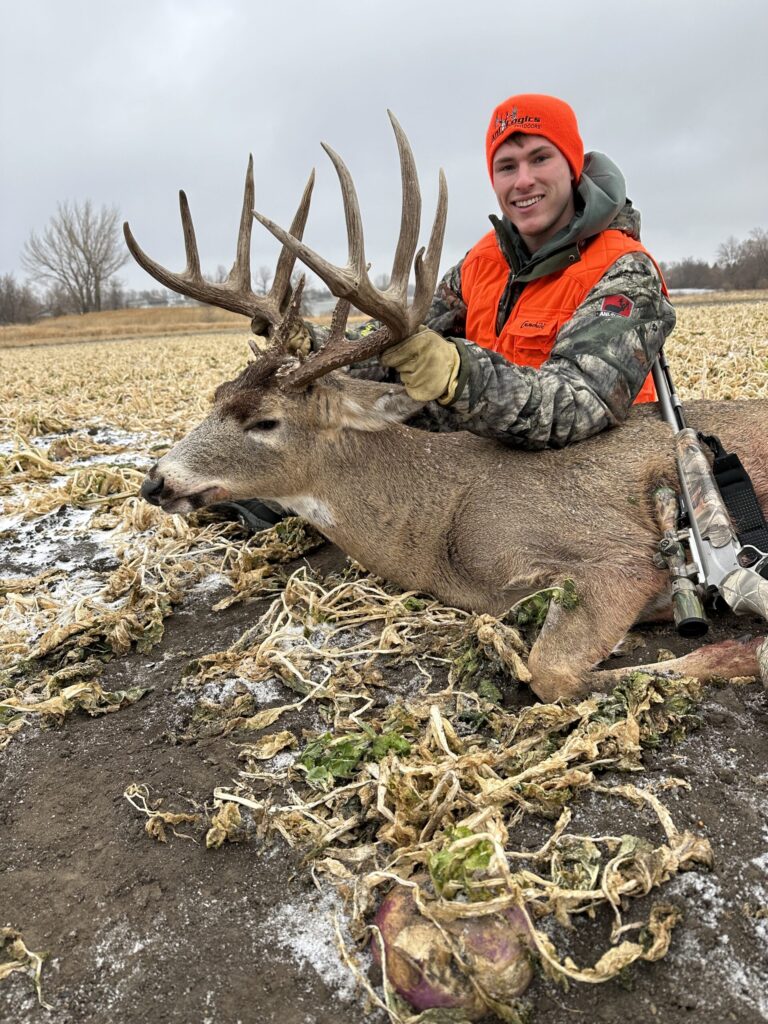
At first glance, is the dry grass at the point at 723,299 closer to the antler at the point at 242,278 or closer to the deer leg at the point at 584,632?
the antler at the point at 242,278

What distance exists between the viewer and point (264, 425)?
3932 mm

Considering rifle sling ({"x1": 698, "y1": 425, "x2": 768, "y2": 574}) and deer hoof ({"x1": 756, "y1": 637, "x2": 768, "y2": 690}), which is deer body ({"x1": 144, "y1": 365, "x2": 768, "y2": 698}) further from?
deer hoof ({"x1": 756, "y1": 637, "x2": 768, "y2": 690})

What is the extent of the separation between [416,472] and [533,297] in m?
1.33

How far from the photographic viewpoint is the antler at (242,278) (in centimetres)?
405

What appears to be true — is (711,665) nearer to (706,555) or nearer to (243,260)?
(706,555)

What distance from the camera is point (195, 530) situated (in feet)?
17.4

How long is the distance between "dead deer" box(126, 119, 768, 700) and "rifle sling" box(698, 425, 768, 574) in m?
0.26

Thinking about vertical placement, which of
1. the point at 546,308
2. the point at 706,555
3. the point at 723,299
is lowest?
the point at 706,555

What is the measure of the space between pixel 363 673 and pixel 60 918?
1.49 metres

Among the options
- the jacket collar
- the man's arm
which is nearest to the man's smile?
the jacket collar

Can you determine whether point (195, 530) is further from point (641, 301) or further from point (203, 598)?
point (641, 301)

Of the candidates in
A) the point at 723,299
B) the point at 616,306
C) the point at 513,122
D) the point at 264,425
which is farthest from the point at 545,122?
the point at 723,299

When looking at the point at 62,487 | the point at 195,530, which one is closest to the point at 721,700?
the point at 195,530

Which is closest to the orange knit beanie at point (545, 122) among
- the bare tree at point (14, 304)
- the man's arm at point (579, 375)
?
the man's arm at point (579, 375)
